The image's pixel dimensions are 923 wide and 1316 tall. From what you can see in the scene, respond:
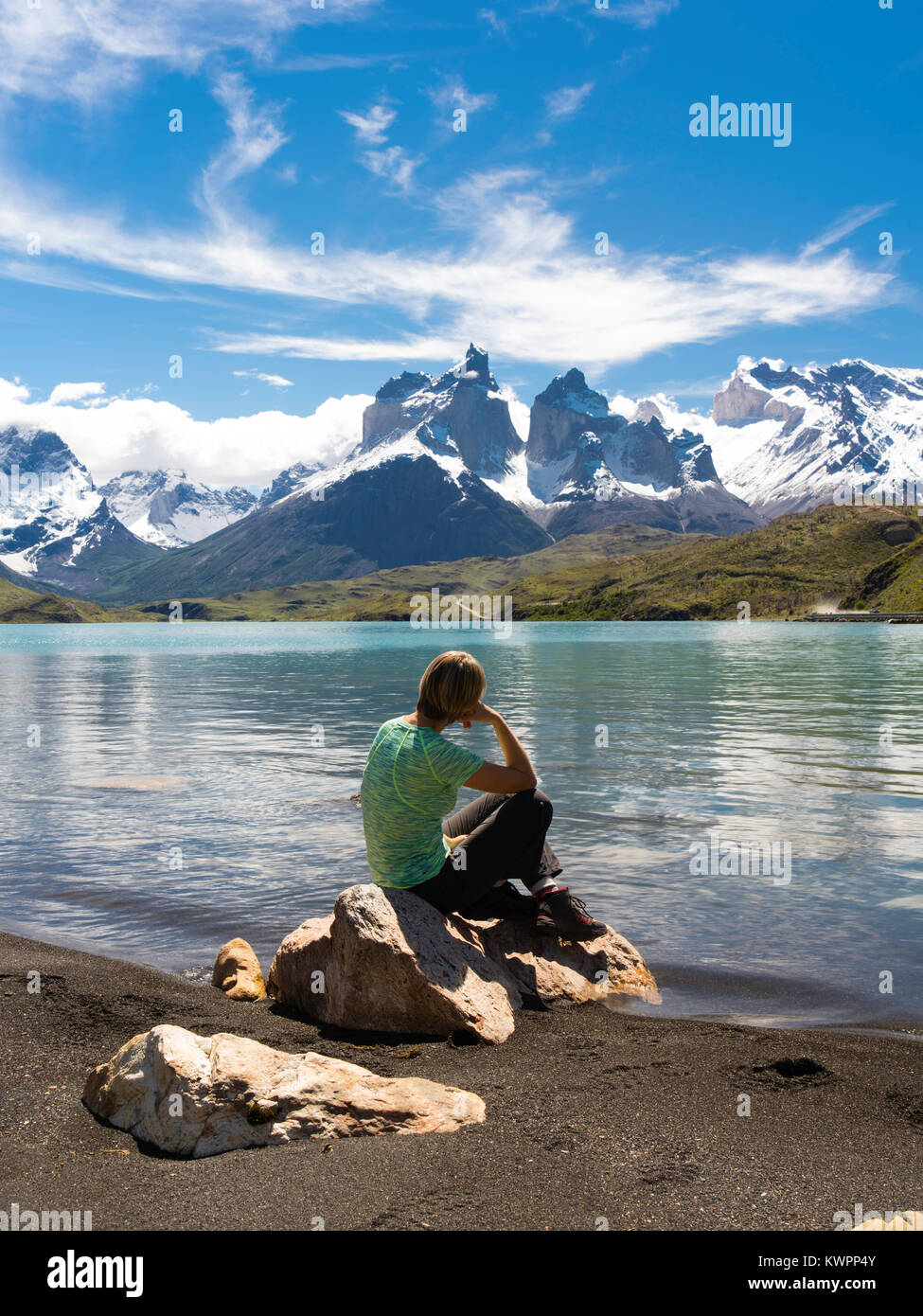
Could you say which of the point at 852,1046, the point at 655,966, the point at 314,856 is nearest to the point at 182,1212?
the point at 852,1046

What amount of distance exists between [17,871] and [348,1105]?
1459cm

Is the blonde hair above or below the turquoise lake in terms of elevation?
above

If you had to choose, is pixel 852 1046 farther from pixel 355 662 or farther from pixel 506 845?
pixel 355 662

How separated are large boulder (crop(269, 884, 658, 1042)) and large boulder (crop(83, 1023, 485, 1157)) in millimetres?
2231

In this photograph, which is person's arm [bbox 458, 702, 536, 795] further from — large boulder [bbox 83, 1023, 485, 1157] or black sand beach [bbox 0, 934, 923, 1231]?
large boulder [bbox 83, 1023, 485, 1157]

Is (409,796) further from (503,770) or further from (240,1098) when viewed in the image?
(240,1098)

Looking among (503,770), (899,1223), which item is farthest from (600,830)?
(899,1223)

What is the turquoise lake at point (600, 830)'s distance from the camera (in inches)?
589

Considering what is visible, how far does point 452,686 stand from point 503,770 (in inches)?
50.2

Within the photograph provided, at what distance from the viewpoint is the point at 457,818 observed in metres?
13.3

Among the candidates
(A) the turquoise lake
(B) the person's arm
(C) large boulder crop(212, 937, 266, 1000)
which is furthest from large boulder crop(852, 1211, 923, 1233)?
(C) large boulder crop(212, 937, 266, 1000)

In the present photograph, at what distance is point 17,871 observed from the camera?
20281 millimetres

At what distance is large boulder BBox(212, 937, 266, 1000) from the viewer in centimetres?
1255

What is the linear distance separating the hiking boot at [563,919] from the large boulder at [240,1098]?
14.6 ft
